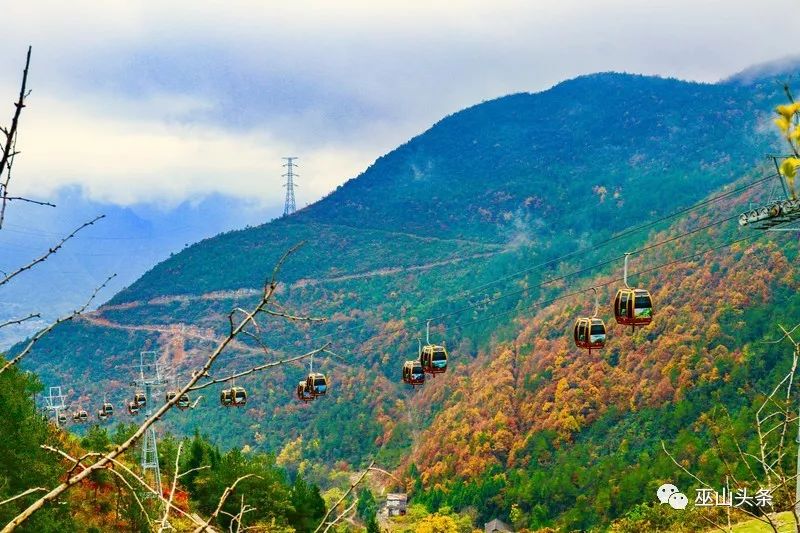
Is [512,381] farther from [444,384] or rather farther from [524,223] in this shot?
[524,223]

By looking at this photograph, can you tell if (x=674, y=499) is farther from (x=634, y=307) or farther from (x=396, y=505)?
(x=396, y=505)

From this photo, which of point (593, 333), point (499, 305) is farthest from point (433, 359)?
point (499, 305)

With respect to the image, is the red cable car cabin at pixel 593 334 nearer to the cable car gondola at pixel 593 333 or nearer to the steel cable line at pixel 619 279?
the cable car gondola at pixel 593 333

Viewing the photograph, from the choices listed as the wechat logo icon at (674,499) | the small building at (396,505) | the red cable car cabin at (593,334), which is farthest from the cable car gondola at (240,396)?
the small building at (396,505)

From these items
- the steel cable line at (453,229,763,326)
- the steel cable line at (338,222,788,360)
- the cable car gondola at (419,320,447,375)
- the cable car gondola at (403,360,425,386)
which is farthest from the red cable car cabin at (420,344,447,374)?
the steel cable line at (338,222,788,360)

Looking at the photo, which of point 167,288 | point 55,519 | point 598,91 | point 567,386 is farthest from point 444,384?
point 598,91

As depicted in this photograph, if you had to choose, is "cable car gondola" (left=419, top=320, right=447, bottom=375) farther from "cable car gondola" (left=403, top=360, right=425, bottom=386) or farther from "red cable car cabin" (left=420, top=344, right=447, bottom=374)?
"cable car gondola" (left=403, top=360, right=425, bottom=386)
